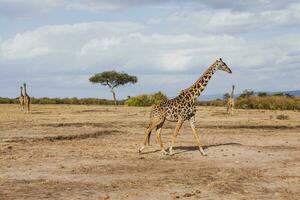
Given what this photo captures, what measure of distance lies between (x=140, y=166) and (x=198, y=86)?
4.52 m

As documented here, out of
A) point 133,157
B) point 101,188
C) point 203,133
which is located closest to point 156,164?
point 133,157

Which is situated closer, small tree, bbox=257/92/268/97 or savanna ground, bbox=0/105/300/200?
savanna ground, bbox=0/105/300/200

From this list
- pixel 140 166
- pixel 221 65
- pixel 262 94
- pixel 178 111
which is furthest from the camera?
pixel 262 94

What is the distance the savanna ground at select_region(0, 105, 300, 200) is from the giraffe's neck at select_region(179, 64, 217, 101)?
185 centimetres

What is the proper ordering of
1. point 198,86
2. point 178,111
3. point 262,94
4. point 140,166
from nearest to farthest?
point 140,166
point 178,111
point 198,86
point 262,94

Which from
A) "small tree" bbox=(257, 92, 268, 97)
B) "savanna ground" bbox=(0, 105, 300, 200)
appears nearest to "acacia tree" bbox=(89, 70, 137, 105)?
"small tree" bbox=(257, 92, 268, 97)

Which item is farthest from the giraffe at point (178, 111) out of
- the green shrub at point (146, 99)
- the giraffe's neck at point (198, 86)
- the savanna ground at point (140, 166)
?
the green shrub at point (146, 99)

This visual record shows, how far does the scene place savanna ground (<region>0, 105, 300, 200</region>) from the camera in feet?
44.2

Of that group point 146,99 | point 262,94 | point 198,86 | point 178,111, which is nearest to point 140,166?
point 178,111

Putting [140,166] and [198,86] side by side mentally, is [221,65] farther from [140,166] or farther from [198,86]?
[140,166]

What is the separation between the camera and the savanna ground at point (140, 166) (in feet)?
44.2

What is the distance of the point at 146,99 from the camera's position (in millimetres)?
65375

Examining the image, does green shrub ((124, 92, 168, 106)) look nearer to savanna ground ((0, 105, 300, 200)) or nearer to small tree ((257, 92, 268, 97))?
small tree ((257, 92, 268, 97))

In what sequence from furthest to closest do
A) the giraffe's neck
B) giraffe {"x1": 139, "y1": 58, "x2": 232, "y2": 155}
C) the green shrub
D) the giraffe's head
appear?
1. the green shrub
2. the giraffe's head
3. the giraffe's neck
4. giraffe {"x1": 139, "y1": 58, "x2": 232, "y2": 155}
